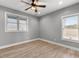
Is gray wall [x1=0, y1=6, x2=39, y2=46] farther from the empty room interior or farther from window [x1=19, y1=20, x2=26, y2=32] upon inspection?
window [x1=19, y1=20, x2=26, y2=32]

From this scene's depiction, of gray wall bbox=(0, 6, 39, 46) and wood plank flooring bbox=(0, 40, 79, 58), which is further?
gray wall bbox=(0, 6, 39, 46)

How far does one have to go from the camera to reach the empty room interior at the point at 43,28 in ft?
10.2

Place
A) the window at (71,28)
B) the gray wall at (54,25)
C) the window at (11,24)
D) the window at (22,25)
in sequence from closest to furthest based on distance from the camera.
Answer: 1. the window at (71,28)
2. the gray wall at (54,25)
3. the window at (11,24)
4. the window at (22,25)

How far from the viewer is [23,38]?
200 inches

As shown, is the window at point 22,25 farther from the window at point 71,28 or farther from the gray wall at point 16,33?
the window at point 71,28

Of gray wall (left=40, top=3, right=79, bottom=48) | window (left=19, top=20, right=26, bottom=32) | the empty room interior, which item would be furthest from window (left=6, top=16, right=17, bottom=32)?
gray wall (left=40, top=3, right=79, bottom=48)

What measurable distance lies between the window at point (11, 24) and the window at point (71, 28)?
377 centimetres

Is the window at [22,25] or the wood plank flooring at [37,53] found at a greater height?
the window at [22,25]

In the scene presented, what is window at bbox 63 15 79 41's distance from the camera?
11.5ft

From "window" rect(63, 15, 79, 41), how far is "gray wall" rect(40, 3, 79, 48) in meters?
0.29

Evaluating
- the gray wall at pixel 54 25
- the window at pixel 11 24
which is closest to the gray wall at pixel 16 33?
the window at pixel 11 24

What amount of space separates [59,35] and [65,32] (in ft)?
1.63

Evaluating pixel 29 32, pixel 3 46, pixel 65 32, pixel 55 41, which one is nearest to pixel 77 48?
pixel 65 32

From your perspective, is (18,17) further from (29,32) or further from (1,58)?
(1,58)
